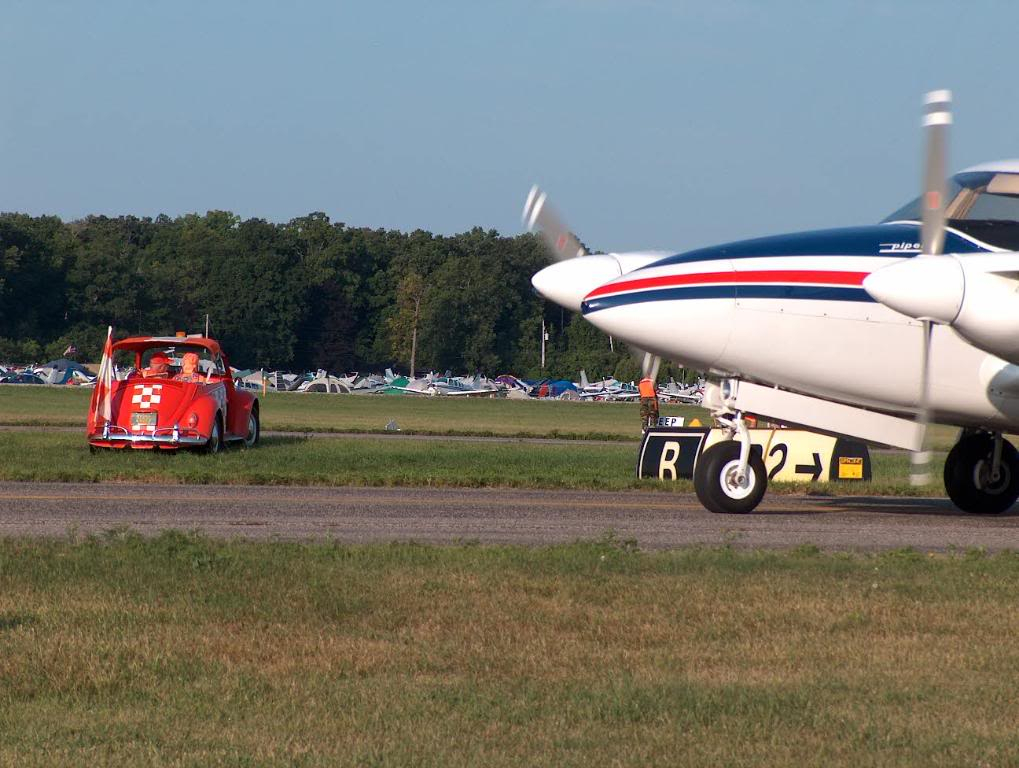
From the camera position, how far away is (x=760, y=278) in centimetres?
1355

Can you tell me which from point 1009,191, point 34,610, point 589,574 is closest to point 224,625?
point 34,610

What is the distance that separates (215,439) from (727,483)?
10.7 meters

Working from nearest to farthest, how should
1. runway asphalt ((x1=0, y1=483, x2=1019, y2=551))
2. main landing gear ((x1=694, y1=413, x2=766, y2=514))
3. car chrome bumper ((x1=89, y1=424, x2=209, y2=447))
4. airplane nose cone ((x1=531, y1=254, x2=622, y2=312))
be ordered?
runway asphalt ((x1=0, y1=483, x2=1019, y2=551))
main landing gear ((x1=694, y1=413, x2=766, y2=514))
airplane nose cone ((x1=531, y1=254, x2=622, y2=312))
car chrome bumper ((x1=89, y1=424, x2=209, y2=447))

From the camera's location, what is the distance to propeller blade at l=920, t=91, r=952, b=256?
11484 millimetres

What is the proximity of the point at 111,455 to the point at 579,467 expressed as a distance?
709 cm

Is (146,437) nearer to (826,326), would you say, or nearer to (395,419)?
(826,326)

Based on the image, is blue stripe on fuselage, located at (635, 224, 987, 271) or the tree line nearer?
blue stripe on fuselage, located at (635, 224, 987, 271)

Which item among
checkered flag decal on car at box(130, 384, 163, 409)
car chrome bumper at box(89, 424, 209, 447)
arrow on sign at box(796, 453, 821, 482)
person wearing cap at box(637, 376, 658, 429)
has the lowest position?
car chrome bumper at box(89, 424, 209, 447)

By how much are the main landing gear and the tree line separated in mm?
113587

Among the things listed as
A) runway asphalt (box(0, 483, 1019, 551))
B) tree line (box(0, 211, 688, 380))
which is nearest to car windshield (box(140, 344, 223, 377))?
runway asphalt (box(0, 483, 1019, 551))

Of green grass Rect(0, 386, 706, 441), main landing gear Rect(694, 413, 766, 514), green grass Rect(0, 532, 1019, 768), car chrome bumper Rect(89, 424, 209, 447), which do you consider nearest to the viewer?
green grass Rect(0, 532, 1019, 768)

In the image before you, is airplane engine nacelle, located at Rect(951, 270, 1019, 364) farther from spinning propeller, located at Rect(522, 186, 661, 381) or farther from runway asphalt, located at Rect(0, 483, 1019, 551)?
spinning propeller, located at Rect(522, 186, 661, 381)

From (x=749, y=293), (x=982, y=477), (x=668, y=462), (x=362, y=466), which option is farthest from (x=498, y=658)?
(x=362, y=466)

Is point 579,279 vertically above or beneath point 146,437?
above
